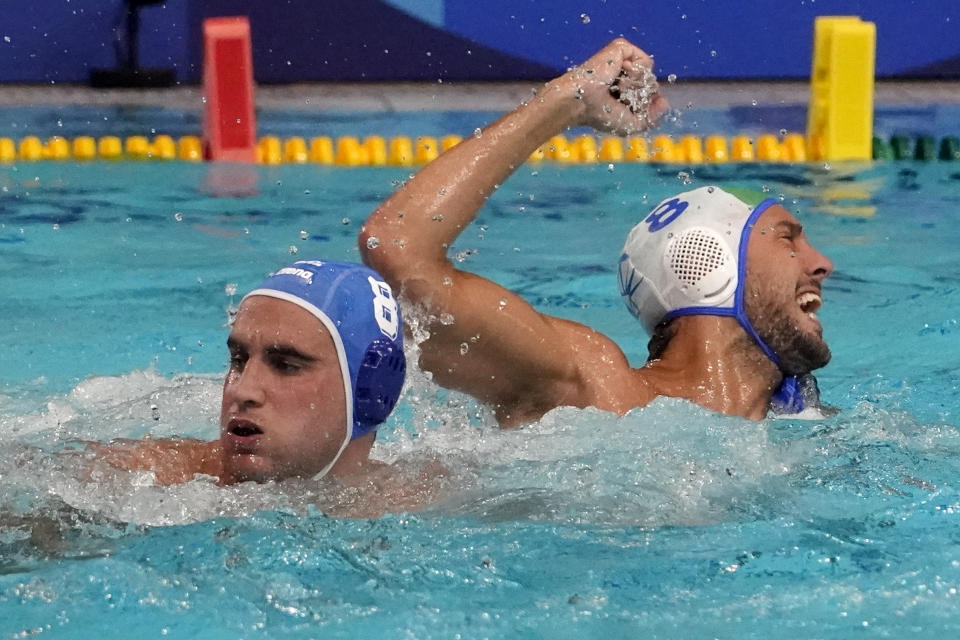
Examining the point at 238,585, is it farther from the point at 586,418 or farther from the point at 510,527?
the point at 586,418

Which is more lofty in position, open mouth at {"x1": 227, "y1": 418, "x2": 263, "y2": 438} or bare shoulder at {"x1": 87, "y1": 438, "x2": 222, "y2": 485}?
open mouth at {"x1": 227, "y1": 418, "x2": 263, "y2": 438}

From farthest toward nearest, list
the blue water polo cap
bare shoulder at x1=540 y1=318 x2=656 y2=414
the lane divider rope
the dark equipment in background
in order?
the dark equipment in background
the lane divider rope
bare shoulder at x1=540 y1=318 x2=656 y2=414
the blue water polo cap

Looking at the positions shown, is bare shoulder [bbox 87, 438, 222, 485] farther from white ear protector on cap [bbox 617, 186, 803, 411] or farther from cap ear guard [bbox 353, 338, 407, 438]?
white ear protector on cap [bbox 617, 186, 803, 411]

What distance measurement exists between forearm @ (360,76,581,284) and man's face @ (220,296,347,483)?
8.9 inches

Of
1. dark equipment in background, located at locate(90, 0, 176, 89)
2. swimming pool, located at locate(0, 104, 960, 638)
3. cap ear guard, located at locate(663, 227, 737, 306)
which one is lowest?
swimming pool, located at locate(0, 104, 960, 638)

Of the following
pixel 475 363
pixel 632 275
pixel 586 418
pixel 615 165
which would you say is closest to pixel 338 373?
pixel 475 363

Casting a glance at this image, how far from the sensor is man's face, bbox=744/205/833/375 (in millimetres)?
3062

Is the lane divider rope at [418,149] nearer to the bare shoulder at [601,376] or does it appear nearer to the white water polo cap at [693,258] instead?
the white water polo cap at [693,258]

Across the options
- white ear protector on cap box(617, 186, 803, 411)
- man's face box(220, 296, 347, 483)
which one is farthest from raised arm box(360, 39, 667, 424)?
white ear protector on cap box(617, 186, 803, 411)

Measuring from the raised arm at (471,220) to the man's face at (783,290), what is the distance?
0.50 meters

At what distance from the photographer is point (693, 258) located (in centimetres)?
306

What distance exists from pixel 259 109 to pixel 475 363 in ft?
21.1

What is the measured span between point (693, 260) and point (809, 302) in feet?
0.92

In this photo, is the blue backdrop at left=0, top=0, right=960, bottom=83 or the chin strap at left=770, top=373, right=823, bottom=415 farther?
the blue backdrop at left=0, top=0, right=960, bottom=83
